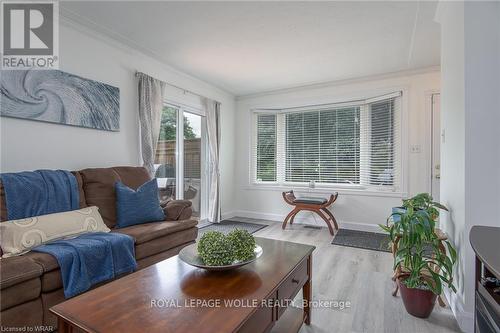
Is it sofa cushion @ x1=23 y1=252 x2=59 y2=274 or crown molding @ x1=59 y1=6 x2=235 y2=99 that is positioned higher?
crown molding @ x1=59 y1=6 x2=235 y2=99

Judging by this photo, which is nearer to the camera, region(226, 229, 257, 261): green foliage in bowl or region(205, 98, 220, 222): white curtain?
region(226, 229, 257, 261): green foliage in bowl

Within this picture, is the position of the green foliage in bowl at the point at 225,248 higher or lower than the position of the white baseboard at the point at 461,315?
higher

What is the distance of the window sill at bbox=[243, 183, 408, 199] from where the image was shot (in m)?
3.93

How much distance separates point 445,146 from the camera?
7.08 ft

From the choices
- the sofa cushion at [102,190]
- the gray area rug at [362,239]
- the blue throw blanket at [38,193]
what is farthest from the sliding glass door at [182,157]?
the gray area rug at [362,239]

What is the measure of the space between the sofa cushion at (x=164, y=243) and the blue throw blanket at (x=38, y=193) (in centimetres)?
67

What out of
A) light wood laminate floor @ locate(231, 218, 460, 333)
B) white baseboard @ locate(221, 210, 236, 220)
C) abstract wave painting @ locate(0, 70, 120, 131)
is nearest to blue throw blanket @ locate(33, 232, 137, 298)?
abstract wave painting @ locate(0, 70, 120, 131)

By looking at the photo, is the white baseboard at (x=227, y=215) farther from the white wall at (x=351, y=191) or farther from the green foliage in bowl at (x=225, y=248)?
the green foliage in bowl at (x=225, y=248)

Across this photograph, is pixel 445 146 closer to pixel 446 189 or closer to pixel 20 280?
pixel 446 189

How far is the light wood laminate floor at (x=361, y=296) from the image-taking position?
1712 mm

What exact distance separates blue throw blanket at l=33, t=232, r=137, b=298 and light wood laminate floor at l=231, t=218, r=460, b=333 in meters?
1.40

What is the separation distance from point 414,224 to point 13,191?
2.86 m

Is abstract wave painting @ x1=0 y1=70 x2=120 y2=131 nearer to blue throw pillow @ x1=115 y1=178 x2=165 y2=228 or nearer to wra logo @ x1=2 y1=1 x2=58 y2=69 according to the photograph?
wra logo @ x1=2 y1=1 x2=58 y2=69

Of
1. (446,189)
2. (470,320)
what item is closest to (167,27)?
(446,189)
